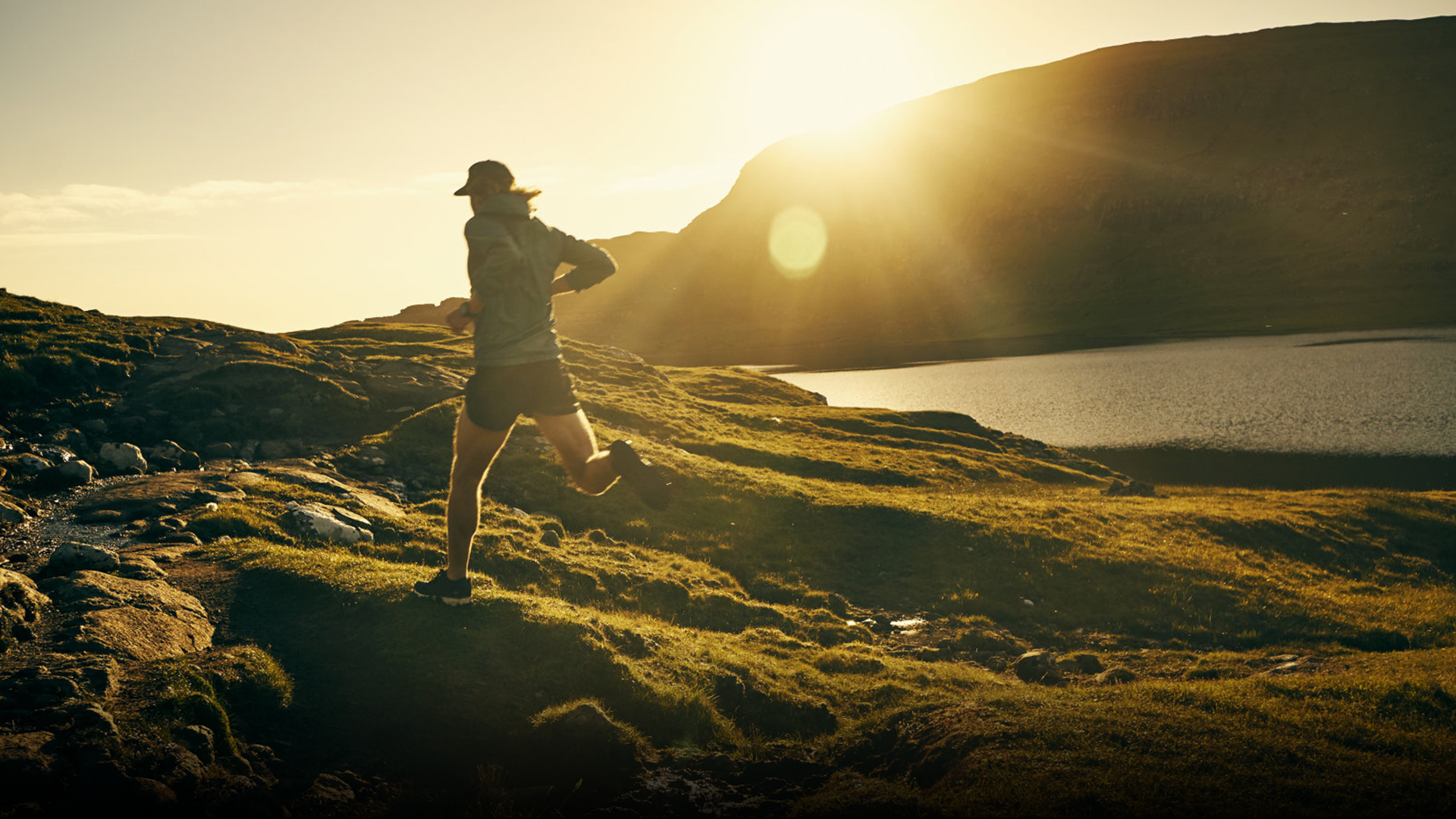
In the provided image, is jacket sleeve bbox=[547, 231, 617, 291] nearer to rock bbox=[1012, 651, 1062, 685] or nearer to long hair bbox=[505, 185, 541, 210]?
long hair bbox=[505, 185, 541, 210]

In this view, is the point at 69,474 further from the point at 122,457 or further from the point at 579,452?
the point at 579,452

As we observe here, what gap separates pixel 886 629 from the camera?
643 inches

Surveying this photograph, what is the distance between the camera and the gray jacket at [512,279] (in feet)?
26.3

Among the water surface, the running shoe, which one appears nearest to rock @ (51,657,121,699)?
the running shoe

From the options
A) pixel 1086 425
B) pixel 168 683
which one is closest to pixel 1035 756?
pixel 168 683

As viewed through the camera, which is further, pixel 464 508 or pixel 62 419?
pixel 62 419

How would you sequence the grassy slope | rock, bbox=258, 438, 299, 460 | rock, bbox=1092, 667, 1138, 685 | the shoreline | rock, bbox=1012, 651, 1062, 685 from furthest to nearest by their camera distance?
1. the shoreline
2. rock, bbox=258, 438, 299, 460
3. rock, bbox=1012, 651, 1062, 685
4. rock, bbox=1092, 667, 1138, 685
5. the grassy slope

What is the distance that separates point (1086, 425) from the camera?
196 feet

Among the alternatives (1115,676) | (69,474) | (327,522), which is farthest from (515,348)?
(69,474)

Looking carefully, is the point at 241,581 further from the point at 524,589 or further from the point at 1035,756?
the point at 1035,756

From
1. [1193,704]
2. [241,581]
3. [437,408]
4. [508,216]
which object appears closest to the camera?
[508,216]

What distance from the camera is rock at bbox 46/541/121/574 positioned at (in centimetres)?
1005

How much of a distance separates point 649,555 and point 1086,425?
5079 cm

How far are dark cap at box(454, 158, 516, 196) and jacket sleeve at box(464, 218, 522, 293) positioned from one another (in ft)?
1.71
